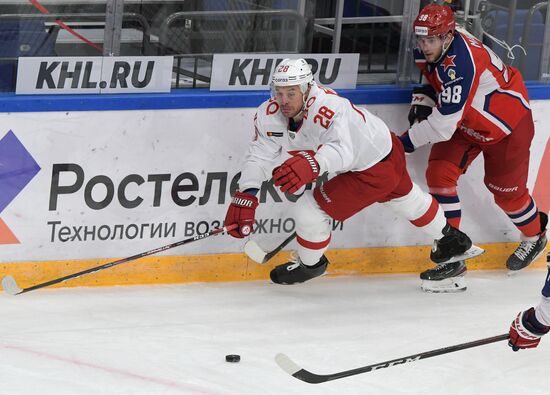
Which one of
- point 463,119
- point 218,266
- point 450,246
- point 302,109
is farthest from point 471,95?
point 218,266

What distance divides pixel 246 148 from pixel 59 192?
81 centimetres

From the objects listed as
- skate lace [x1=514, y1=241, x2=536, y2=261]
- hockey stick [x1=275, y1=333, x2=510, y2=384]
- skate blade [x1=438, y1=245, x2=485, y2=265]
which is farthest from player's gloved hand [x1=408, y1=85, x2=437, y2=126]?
hockey stick [x1=275, y1=333, x2=510, y2=384]

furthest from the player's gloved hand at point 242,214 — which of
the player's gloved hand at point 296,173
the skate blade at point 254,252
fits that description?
the player's gloved hand at point 296,173

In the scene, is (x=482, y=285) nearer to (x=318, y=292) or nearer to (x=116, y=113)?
(x=318, y=292)

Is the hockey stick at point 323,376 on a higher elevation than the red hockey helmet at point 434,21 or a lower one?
lower

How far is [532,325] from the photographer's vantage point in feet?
12.4

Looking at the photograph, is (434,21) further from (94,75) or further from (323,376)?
(323,376)

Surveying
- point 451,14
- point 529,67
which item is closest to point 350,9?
point 451,14

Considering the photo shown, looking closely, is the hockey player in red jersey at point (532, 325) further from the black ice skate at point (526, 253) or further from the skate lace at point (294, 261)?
the black ice skate at point (526, 253)

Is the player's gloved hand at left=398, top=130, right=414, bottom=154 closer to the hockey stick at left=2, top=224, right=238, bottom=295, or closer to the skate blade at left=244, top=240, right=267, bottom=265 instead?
the skate blade at left=244, top=240, right=267, bottom=265

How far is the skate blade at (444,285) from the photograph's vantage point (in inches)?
204

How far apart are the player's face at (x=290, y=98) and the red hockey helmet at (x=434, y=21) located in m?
0.69

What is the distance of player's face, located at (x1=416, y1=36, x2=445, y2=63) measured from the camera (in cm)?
490

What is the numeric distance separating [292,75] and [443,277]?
125 centimetres
